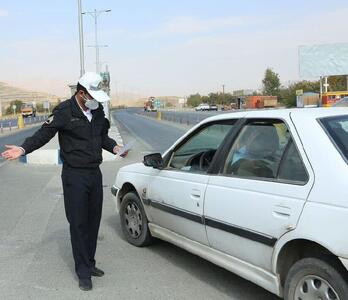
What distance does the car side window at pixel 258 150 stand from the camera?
4109mm

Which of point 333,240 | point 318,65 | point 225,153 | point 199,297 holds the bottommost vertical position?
point 199,297

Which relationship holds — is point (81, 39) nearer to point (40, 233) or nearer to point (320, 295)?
point (40, 233)

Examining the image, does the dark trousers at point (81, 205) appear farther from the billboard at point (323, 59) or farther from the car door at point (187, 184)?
the billboard at point (323, 59)

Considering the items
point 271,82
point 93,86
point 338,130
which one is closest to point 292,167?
point 338,130

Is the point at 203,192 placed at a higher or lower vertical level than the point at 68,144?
lower

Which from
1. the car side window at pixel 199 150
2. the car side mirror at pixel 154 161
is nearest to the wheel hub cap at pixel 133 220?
the car side mirror at pixel 154 161

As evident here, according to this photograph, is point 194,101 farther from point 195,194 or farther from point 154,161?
point 195,194

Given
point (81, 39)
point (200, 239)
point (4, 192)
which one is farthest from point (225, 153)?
point (81, 39)

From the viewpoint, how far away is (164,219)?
5.37m

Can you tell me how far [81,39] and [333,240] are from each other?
2686cm

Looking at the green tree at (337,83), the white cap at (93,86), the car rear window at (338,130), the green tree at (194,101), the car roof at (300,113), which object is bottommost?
the car rear window at (338,130)

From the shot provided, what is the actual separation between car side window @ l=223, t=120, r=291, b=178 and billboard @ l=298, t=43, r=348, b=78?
41889 millimetres

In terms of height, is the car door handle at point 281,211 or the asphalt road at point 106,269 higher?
the car door handle at point 281,211

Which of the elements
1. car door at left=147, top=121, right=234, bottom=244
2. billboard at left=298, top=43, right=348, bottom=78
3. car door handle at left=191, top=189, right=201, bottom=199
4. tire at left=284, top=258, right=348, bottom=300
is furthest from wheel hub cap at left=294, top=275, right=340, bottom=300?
billboard at left=298, top=43, right=348, bottom=78
